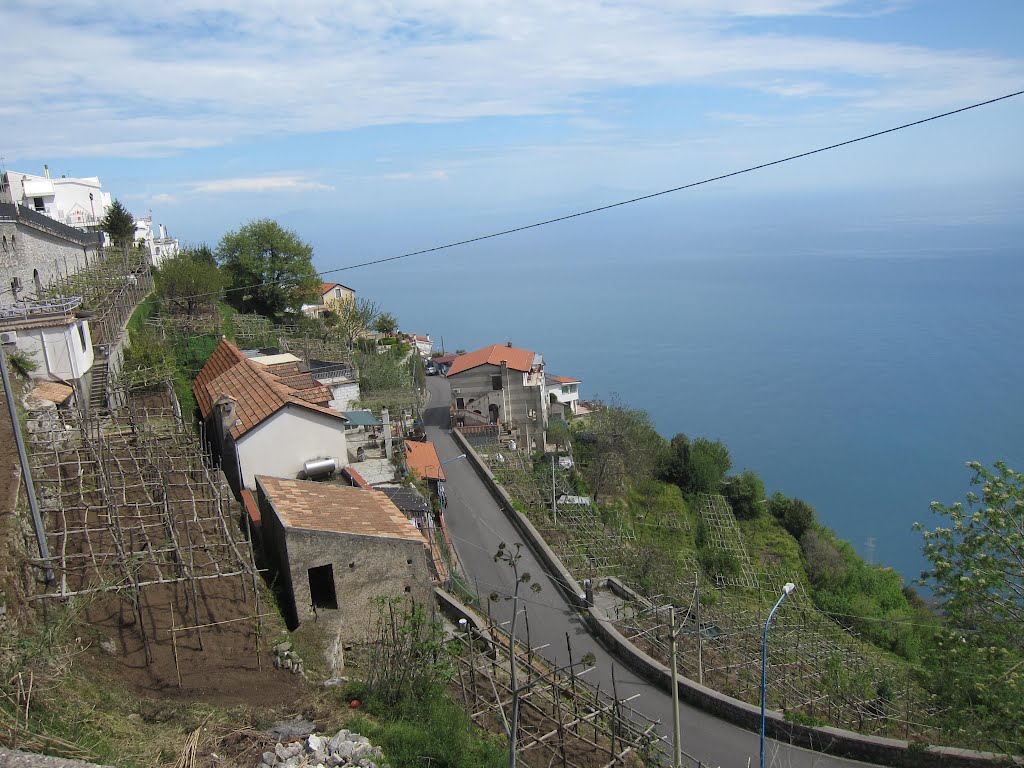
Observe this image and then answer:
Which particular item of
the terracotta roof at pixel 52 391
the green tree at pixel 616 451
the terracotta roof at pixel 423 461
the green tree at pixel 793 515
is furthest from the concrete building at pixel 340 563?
the green tree at pixel 793 515

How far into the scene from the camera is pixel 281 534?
12.5m

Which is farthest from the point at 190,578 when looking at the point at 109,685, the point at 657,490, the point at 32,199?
the point at 32,199

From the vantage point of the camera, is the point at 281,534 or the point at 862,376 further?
the point at 862,376

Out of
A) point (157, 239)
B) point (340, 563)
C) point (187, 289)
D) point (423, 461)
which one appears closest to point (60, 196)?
point (157, 239)

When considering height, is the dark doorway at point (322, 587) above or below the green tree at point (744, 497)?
above

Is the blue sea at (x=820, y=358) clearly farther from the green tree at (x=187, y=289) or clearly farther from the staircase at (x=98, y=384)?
the staircase at (x=98, y=384)

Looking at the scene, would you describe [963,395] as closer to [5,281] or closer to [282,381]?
[282,381]

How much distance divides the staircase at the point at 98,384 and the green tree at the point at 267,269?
60.8 feet

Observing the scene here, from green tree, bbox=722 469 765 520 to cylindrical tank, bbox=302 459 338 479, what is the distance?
2356 cm

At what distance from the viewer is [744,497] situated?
3725 cm

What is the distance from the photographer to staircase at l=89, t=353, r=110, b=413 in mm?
19798

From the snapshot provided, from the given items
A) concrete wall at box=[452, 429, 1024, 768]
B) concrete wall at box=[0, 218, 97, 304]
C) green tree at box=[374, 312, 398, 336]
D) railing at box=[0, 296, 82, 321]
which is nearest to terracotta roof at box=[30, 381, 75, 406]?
railing at box=[0, 296, 82, 321]

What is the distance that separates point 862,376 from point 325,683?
10129 cm

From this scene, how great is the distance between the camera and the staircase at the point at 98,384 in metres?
19.8
